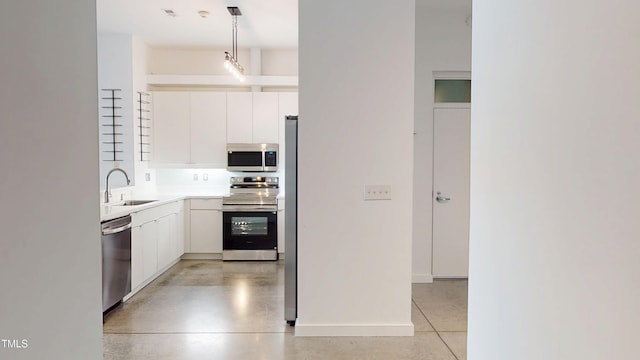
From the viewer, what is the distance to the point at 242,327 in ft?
10.1

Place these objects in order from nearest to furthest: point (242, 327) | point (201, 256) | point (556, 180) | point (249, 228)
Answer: point (556, 180)
point (242, 327)
point (249, 228)
point (201, 256)

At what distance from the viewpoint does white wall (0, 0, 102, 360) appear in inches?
35.7

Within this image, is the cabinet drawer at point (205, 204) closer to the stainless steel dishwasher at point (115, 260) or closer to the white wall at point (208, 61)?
the stainless steel dishwasher at point (115, 260)

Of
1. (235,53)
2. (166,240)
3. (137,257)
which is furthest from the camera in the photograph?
(235,53)

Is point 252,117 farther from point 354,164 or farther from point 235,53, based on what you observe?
point 354,164

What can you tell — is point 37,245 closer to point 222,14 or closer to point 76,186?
point 76,186

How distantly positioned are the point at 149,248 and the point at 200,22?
273 centimetres

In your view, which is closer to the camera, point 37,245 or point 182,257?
point 37,245

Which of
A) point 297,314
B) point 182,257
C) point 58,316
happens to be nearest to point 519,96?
point 58,316

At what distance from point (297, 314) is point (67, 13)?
8.29ft

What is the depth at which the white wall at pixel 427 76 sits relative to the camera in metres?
4.25

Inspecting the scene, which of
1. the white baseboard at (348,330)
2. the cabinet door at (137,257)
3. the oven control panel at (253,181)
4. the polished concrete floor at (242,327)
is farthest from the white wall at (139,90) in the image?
the white baseboard at (348,330)

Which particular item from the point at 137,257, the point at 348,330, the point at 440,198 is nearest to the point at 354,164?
the point at 348,330

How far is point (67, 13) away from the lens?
1.11m
